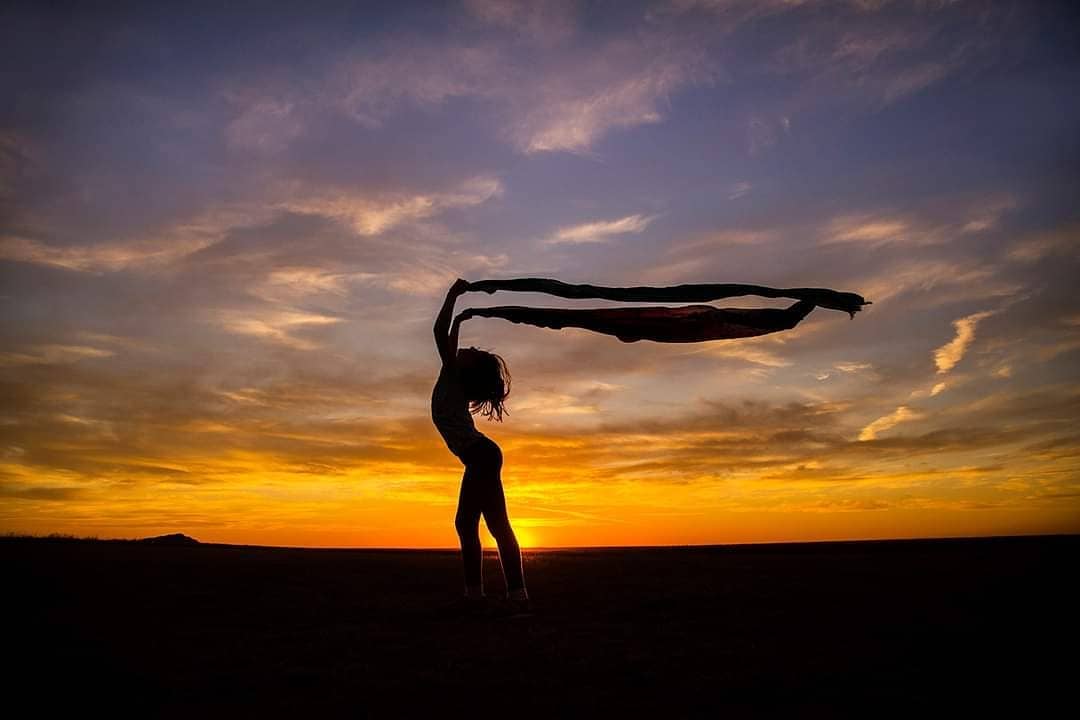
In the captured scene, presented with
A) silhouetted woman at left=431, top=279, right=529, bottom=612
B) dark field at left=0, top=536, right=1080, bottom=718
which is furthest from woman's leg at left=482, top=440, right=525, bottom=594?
dark field at left=0, top=536, right=1080, bottom=718

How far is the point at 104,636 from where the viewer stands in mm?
5387

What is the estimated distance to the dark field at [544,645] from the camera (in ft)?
12.0

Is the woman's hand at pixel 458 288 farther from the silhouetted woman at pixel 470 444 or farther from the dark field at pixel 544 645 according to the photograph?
the dark field at pixel 544 645

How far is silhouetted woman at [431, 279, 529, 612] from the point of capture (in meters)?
6.96

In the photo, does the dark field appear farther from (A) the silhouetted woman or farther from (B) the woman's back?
(B) the woman's back

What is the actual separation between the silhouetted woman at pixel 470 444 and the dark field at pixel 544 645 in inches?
24.6

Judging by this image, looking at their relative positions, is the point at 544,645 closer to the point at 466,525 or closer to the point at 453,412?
the point at 466,525

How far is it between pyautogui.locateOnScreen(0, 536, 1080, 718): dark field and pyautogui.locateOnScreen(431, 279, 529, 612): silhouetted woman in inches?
24.6

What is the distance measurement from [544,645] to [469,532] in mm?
2280

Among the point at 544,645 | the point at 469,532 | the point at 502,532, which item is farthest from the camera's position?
the point at 469,532

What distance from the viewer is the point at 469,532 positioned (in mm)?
Answer: 7152

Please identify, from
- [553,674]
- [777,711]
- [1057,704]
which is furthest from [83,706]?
[1057,704]

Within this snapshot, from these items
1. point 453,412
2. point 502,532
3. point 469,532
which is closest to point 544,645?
point 502,532

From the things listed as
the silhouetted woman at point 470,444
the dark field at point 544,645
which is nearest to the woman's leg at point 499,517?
the silhouetted woman at point 470,444
